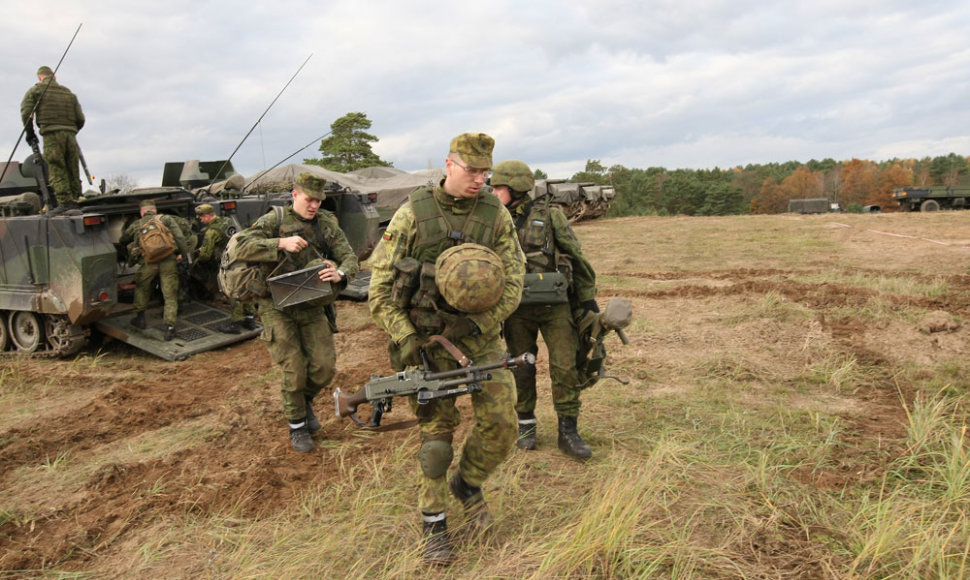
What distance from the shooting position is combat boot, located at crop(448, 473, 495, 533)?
3.05 m

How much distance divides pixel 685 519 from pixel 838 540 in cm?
61

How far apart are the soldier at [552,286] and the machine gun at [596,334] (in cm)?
7

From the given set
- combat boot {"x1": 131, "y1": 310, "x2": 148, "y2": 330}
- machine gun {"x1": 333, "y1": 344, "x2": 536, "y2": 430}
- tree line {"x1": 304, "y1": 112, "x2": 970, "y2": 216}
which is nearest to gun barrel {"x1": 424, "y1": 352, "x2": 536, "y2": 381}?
machine gun {"x1": 333, "y1": 344, "x2": 536, "y2": 430}

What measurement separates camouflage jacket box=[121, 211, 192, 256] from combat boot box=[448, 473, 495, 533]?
543 centimetres

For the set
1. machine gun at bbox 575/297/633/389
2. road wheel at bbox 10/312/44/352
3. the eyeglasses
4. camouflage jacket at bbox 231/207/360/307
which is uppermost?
the eyeglasses

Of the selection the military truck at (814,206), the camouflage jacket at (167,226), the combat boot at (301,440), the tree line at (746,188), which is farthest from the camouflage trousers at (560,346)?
the tree line at (746,188)

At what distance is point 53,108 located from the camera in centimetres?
803

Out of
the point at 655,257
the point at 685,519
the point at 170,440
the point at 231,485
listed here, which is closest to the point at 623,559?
the point at 685,519

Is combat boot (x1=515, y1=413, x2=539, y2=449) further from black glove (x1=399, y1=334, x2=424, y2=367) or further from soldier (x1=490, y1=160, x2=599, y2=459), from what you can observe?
black glove (x1=399, y1=334, x2=424, y2=367)

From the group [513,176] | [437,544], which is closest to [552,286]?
[513,176]

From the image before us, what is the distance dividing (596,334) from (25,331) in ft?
21.8

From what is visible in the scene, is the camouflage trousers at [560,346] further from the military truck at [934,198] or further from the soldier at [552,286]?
the military truck at [934,198]

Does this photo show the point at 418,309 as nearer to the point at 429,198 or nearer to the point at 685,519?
the point at 429,198

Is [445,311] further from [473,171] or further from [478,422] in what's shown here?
[473,171]
